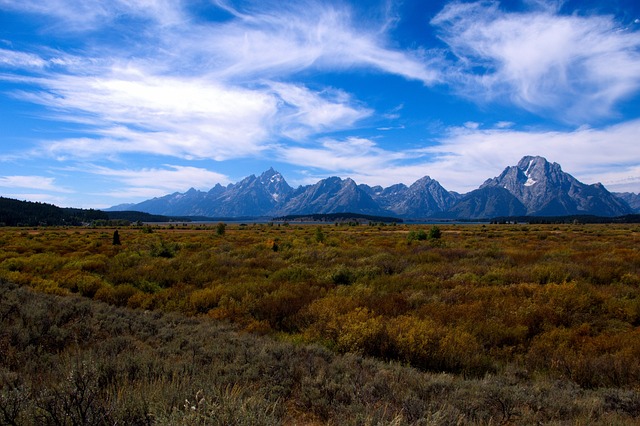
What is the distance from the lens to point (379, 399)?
15.2ft

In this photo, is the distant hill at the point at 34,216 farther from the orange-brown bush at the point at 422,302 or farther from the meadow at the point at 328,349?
the meadow at the point at 328,349

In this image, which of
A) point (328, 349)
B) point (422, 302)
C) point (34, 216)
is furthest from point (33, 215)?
point (328, 349)

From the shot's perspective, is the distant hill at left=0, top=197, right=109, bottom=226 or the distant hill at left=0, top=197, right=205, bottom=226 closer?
the distant hill at left=0, top=197, right=109, bottom=226

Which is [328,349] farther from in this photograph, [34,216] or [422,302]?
[34,216]

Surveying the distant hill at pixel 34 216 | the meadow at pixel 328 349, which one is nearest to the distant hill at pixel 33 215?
the distant hill at pixel 34 216

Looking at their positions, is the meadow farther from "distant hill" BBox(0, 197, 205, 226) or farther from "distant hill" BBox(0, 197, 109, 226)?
"distant hill" BBox(0, 197, 109, 226)

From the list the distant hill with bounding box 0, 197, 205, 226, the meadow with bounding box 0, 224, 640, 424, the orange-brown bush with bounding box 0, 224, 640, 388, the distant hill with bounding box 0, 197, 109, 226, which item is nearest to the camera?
the meadow with bounding box 0, 224, 640, 424

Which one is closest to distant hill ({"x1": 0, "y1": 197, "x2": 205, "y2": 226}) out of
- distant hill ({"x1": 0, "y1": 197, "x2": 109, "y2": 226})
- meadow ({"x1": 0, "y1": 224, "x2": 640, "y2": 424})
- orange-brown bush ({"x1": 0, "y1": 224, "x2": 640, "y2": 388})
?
distant hill ({"x1": 0, "y1": 197, "x2": 109, "y2": 226})

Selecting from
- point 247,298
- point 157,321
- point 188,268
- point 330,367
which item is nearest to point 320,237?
point 188,268

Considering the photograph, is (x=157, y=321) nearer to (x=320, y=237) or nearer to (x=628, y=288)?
(x=628, y=288)

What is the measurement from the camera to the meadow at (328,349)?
13.0 feet

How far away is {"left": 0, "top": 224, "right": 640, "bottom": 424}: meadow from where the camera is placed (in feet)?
13.0

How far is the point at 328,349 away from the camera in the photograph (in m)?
7.29

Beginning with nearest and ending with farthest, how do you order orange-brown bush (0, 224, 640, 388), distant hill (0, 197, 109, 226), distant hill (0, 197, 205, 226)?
orange-brown bush (0, 224, 640, 388) → distant hill (0, 197, 109, 226) → distant hill (0, 197, 205, 226)
